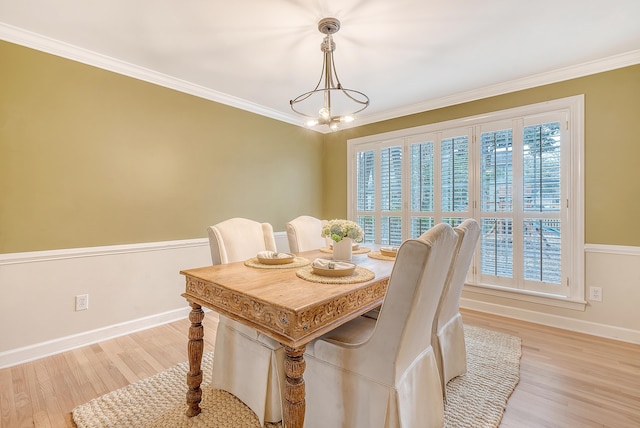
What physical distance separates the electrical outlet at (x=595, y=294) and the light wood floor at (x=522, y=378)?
1.13 ft

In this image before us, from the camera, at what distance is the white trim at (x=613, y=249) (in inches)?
97.8

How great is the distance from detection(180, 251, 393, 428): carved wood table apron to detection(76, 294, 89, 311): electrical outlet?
5.01ft

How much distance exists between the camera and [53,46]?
7.47ft

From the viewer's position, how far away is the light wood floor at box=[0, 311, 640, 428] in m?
1.62

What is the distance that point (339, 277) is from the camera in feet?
4.93

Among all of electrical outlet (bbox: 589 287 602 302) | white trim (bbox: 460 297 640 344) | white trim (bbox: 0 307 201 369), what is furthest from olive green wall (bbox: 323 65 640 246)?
white trim (bbox: 0 307 201 369)

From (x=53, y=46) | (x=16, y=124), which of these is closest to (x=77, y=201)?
(x=16, y=124)

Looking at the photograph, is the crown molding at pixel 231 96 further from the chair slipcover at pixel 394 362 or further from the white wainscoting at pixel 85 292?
the chair slipcover at pixel 394 362

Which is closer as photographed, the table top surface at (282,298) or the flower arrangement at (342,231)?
the table top surface at (282,298)

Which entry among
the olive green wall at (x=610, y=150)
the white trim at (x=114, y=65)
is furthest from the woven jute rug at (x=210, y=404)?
the white trim at (x=114, y=65)

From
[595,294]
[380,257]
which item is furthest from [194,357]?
[595,294]

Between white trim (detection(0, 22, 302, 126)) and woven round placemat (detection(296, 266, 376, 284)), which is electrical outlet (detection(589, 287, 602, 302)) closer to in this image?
woven round placemat (detection(296, 266, 376, 284))

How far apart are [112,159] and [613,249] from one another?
178 inches

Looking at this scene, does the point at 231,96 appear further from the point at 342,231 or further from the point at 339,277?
the point at 339,277
